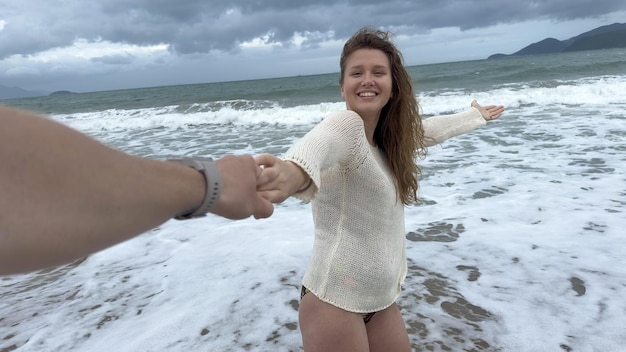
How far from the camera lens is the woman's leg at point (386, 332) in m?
2.03

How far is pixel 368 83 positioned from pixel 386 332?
1134 millimetres

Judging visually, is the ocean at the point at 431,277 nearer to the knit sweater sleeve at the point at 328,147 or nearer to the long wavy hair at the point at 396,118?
the knit sweater sleeve at the point at 328,147

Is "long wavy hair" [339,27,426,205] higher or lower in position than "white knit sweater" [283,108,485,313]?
higher

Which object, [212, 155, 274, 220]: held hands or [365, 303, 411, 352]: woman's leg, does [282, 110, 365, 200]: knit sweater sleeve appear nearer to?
[212, 155, 274, 220]: held hands

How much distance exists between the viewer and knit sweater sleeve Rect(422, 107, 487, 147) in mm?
2541

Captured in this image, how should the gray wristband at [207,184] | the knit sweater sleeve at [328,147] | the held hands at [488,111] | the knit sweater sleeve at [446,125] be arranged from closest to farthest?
the gray wristband at [207,184] < the knit sweater sleeve at [328,147] < the knit sweater sleeve at [446,125] < the held hands at [488,111]

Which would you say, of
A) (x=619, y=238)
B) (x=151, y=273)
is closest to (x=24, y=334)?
(x=151, y=273)

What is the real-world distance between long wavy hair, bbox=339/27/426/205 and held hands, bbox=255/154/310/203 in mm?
686

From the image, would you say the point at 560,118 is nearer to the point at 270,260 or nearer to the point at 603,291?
the point at 603,291

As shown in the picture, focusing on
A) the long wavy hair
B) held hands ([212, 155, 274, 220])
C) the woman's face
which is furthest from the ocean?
the long wavy hair

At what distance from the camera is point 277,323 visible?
10.8 feet

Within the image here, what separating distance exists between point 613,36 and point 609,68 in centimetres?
9961

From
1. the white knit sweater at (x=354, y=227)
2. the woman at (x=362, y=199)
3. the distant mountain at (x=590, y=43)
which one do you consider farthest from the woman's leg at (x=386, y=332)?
the distant mountain at (x=590, y=43)

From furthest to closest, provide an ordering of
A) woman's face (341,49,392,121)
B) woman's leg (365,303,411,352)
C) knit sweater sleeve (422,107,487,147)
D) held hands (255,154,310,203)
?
knit sweater sleeve (422,107,487,147)
woman's leg (365,303,411,352)
woman's face (341,49,392,121)
held hands (255,154,310,203)
